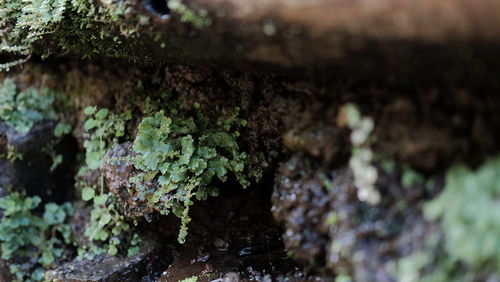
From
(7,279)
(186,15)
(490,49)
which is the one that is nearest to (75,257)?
(7,279)

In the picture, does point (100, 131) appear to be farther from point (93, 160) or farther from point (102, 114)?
point (93, 160)

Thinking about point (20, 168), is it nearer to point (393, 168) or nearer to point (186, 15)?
point (186, 15)

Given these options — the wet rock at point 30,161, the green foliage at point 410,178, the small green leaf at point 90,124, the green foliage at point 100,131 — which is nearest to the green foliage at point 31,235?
the wet rock at point 30,161

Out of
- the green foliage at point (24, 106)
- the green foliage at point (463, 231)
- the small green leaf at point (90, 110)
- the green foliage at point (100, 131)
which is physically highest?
the green foliage at point (24, 106)

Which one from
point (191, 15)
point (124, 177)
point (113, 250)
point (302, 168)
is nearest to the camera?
point (191, 15)

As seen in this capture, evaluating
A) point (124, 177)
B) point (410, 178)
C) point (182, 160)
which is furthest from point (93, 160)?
point (410, 178)

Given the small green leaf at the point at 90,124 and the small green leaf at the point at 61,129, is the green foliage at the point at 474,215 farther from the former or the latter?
the small green leaf at the point at 61,129

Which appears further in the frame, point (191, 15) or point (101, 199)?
point (101, 199)
